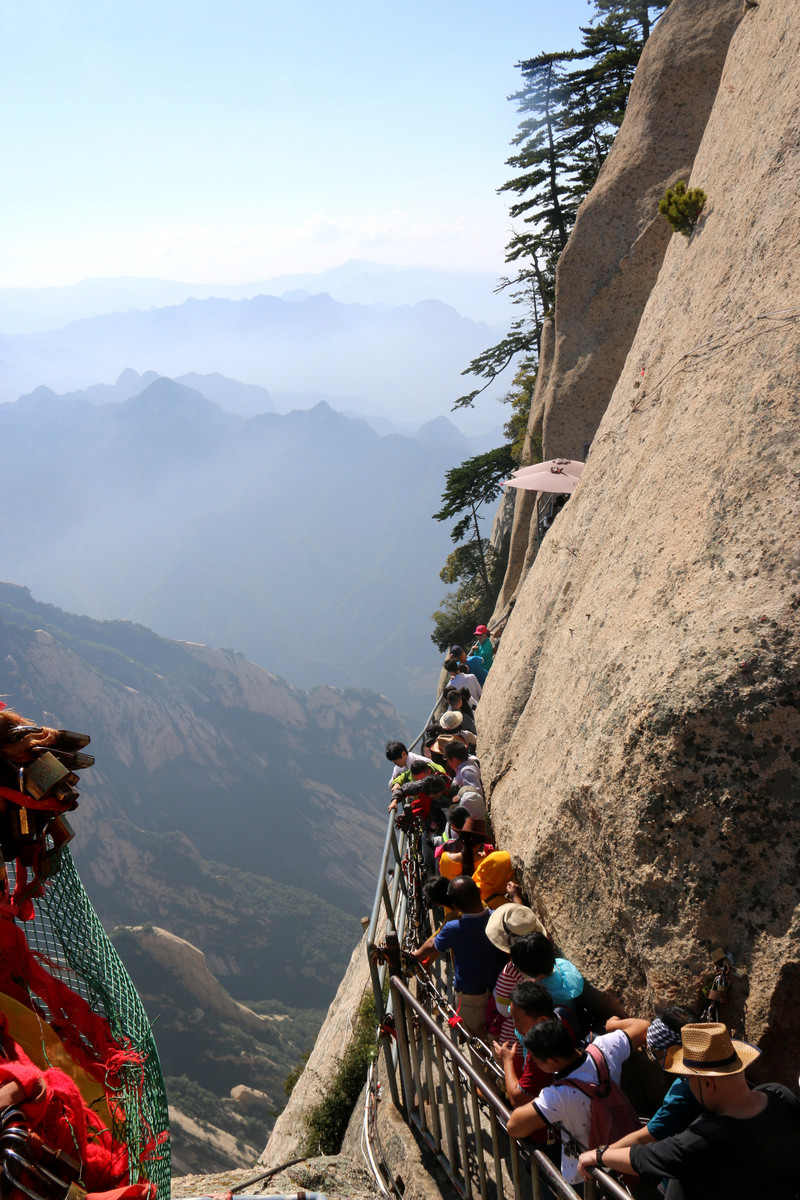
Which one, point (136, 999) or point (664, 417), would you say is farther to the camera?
point (664, 417)

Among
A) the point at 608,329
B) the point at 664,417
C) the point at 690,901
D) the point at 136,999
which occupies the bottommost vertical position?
the point at 136,999

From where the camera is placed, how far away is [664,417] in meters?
6.72

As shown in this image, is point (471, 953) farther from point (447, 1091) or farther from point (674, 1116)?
point (674, 1116)

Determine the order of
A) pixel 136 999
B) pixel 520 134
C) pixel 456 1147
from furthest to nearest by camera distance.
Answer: pixel 520 134
pixel 456 1147
pixel 136 999

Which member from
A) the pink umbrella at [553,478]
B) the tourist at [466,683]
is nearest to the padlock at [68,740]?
the tourist at [466,683]

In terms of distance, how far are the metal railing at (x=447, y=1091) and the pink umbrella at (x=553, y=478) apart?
9.18 meters

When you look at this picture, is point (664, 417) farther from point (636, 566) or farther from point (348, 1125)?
point (348, 1125)

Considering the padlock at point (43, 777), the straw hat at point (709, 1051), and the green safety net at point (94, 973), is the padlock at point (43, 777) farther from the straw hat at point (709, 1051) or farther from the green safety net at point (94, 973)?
the straw hat at point (709, 1051)

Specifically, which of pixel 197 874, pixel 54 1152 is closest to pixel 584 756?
pixel 54 1152

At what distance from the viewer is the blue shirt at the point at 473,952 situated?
538cm

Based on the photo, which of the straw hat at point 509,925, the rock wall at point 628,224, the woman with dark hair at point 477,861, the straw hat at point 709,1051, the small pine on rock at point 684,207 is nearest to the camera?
the straw hat at point 709,1051

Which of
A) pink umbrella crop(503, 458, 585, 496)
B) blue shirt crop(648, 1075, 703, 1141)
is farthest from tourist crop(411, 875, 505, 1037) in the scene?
pink umbrella crop(503, 458, 585, 496)

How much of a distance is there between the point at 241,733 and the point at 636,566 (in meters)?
159

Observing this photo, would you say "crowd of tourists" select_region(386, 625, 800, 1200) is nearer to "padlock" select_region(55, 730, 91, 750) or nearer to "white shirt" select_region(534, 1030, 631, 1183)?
"white shirt" select_region(534, 1030, 631, 1183)
